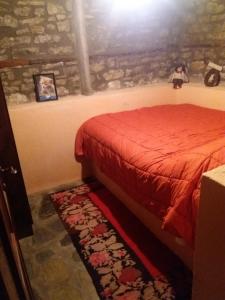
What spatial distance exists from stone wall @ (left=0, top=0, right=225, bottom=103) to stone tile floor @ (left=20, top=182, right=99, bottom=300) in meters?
1.46

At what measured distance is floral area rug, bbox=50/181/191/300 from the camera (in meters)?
1.51

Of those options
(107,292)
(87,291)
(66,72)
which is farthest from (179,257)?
(66,72)

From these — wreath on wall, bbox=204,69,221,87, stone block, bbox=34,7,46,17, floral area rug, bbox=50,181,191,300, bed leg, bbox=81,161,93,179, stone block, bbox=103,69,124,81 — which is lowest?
floral area rug, bbox=50,181,191,300

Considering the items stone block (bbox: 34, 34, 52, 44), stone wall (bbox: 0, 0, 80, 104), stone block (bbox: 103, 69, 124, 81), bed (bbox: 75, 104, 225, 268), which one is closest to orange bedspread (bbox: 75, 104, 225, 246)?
bed (bbox: 75, 104, 225, 268)

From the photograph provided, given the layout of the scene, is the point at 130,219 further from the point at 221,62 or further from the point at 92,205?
the point at 221,62

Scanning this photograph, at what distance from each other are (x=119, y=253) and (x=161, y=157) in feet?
2.55

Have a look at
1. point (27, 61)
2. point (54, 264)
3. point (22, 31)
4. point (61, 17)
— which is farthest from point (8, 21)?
point (54, 264)

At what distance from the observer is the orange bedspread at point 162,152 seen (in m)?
1.30

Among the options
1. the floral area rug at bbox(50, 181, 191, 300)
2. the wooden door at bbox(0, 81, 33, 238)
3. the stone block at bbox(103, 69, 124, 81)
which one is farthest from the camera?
the stone block at bbox(103, 69, 124, 81)

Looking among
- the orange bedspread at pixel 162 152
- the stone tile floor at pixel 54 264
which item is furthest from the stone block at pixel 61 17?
the stone tile floor at pixel 54 264

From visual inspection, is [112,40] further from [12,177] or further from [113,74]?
[12,177]

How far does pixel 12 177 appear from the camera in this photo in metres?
1.83

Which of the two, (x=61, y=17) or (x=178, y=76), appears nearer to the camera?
(x=61, y=17)

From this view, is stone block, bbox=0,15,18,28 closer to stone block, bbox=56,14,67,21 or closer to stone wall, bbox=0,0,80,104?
stone wall, bbox=0,0,80,104
